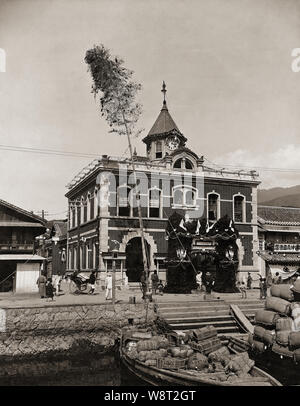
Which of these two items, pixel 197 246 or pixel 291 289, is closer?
pixel 291 289

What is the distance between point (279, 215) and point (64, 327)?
26.7 m

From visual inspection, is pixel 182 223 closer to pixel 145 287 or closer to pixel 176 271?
pixel 176 271

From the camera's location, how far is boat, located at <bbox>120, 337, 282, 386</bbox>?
427 inches

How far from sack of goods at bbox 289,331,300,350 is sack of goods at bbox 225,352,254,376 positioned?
1.63 metres

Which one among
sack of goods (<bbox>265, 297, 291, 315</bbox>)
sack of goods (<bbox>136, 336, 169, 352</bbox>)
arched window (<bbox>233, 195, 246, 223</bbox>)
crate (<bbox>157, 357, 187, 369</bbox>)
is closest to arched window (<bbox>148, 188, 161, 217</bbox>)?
arched window (<bbox>233, 195, 246, 223</bbox>)

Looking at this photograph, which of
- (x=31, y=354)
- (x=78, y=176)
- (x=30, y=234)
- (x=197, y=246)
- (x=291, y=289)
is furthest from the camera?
(x=78, y=176)

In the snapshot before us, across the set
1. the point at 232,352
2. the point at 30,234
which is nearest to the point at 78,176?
the point at 30,234

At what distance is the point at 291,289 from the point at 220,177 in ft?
69.3

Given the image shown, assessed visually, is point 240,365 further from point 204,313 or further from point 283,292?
point 204,313

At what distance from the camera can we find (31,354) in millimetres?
17109

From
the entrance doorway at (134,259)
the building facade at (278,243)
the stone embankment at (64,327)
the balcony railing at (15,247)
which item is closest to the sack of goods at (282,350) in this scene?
the stone embankment at (64,327)

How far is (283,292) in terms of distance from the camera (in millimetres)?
14906

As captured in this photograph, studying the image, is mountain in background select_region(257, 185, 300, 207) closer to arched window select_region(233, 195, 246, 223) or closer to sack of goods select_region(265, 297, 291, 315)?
arched window select_region(233, 195, 246, 223)

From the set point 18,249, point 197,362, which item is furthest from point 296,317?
point 18,249
